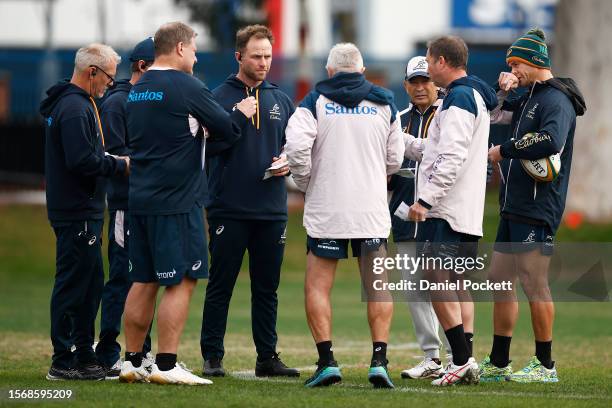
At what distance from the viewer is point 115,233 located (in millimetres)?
10289

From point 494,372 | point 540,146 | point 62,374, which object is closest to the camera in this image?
point 540,146

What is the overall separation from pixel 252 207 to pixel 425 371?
1.90m

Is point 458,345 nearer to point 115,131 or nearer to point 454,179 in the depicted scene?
point 454,179

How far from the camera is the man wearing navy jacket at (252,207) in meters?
10.4

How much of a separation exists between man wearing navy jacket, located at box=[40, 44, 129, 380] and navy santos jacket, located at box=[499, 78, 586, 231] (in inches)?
116

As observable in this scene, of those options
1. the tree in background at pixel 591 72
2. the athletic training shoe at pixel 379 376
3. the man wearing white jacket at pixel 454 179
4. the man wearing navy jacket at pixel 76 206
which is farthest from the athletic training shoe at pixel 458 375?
the tree in background at pixel 591 72

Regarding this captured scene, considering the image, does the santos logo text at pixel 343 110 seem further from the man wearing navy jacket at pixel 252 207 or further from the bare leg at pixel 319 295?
the bare leg at pixel 319 295

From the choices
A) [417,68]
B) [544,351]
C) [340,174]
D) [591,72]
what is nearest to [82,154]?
[340,174]

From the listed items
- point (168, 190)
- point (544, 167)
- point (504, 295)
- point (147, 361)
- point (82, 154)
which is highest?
point (82, 154)

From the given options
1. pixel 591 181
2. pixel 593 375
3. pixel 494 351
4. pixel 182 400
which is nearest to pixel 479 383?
pixel 494 351

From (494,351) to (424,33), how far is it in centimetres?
4352

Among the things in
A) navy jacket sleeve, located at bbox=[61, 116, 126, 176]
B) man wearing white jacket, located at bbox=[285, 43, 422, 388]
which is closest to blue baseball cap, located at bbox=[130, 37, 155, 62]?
navy jacket sleeve, located at bbox=[61, 116, 126, 176]

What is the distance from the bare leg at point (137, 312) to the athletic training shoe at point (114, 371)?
76 centimetres

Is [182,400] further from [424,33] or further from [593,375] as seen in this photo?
[424,33]
